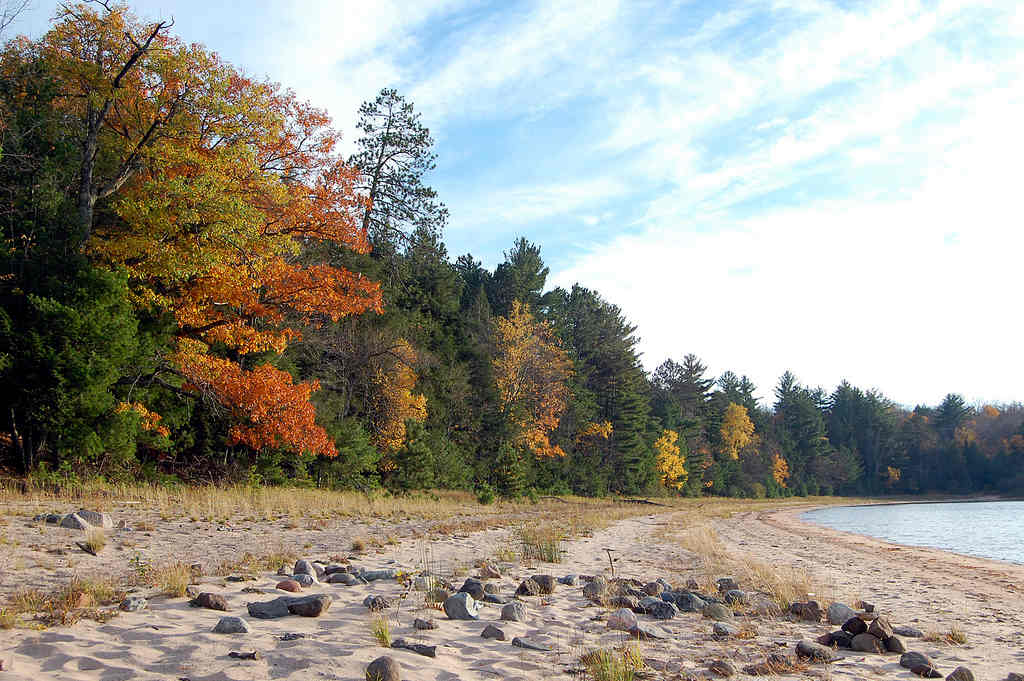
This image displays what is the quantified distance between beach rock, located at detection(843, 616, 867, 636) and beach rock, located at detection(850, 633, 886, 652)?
5.4 inches

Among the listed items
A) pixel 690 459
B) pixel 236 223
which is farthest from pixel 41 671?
pixel 690 459

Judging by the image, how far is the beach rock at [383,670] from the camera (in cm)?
430

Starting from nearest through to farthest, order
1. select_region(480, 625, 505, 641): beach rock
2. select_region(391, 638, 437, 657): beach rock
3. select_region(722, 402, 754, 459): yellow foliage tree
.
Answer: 1. select_region(391, 638, 437, 657): beach rock
2. select_region(480, 625, 505, 641): beach rock
3. select_region(722, 402, 754, 459): yellow foliage tree

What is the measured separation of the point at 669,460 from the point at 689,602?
60664 mm

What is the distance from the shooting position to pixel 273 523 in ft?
46.4

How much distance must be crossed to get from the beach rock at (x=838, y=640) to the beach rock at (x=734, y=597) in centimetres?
176

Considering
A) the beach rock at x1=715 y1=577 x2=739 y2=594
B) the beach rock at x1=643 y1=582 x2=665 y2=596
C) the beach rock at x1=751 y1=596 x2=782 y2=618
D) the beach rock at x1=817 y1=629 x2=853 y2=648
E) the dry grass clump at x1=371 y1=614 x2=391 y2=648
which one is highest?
the dry grass clump at x1=371 y1=614 x2=391 y2=648

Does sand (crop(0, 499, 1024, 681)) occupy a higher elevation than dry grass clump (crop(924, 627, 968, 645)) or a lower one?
higher

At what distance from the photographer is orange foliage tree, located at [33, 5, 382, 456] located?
715 inches

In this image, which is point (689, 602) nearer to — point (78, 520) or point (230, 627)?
point (230, 627)

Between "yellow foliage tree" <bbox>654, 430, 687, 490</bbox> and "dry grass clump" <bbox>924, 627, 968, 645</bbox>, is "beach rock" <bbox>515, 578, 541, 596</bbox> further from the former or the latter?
"yellow foliage tree" <bbox>654, 430, 687, 490</bbox>

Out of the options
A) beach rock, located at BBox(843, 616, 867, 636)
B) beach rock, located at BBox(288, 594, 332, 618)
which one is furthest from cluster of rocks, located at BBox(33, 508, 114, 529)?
beach rock, located at BBox(843, 616, 867, 636)

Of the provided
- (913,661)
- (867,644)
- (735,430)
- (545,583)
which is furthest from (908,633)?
(735,430)

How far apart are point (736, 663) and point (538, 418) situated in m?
42.0
